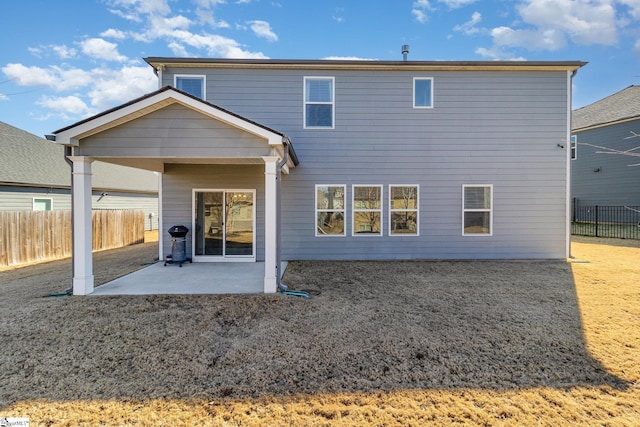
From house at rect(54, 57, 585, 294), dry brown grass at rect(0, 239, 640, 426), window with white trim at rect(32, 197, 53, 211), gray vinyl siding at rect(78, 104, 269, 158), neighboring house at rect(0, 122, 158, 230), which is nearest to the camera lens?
dry brown grass at rect(0, 239, 640, 426)

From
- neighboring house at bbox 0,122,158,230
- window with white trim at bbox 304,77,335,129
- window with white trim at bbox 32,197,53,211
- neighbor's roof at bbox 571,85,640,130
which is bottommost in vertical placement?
window with white trim at bbox 32,197,53,211

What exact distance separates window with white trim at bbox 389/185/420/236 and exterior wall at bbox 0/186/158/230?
13.8 metres

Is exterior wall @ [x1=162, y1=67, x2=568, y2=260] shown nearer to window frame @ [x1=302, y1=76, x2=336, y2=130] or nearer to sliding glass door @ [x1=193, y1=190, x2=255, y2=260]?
window frame @ [x1=302, y1=76, x2=336, y2=130]

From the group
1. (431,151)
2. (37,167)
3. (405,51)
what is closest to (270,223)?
(431,151)

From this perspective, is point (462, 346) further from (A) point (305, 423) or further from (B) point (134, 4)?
(B) point (134, 4)

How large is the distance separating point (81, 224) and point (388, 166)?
24.0ft

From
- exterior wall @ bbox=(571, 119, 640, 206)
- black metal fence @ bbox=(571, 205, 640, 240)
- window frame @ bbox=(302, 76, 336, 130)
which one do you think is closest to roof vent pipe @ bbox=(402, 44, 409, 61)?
window frame @ bbox=(302, 76, 336, 130)

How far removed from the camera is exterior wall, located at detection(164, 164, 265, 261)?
28.8ft

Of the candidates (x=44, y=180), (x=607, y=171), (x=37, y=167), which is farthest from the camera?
(x=607, y=171)

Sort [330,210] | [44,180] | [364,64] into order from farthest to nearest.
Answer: [44,180] → [330,210] → [364,64]

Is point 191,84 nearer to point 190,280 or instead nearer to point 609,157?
point 190,280

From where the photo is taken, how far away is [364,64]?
28.4 feet

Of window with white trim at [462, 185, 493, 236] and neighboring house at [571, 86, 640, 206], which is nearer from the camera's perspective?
window with white trim at [462, 185, 493, 236]

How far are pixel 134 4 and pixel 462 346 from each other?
13630 millimetres
